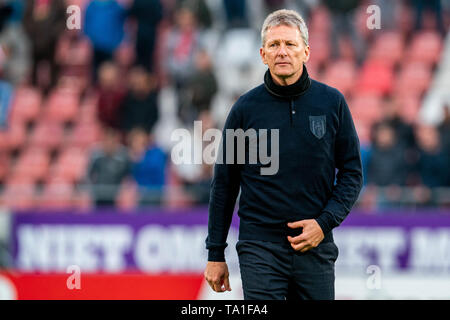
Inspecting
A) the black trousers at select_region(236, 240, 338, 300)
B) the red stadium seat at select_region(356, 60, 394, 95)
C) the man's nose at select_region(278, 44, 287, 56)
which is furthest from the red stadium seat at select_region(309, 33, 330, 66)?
the black trousers at select_region(236, 240, 338, 300)

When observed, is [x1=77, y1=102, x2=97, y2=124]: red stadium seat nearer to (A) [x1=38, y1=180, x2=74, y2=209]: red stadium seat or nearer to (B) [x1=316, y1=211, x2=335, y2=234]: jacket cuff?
(A) [x1=38, y1=180, x2=74, y2=209]: red stadium seat

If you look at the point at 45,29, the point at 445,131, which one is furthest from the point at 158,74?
the point at 445,131

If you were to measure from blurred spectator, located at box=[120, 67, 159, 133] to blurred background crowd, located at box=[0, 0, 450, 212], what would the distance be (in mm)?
16

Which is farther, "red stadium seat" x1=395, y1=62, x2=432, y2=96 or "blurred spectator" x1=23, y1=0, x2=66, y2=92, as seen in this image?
"blurred spectator" x1=23, y1=0, x2=66, y2=92

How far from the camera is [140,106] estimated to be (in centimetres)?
1130

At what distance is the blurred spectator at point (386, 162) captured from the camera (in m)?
9.73

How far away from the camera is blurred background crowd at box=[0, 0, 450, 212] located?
36.2ft

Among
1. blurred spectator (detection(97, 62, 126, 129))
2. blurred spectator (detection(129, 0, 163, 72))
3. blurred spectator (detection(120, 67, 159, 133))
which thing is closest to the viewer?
blurred spectator (detection(120, 67, 159, 133))

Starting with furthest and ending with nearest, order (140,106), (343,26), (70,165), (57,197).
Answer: (343,26) → (70,165) → (140,106) → (57,197)

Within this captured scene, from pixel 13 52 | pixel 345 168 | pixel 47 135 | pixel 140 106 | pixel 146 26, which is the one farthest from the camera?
pixel 13 52

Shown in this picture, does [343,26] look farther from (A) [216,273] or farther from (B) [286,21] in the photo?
(A) [216,273]

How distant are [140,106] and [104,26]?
→ 1983 millimetres

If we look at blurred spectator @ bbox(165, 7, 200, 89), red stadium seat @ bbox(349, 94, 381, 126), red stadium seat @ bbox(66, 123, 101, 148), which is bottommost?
red stadium seat @ bbox(66, 123, 101, 148)

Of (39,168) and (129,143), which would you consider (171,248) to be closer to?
(129,143)
